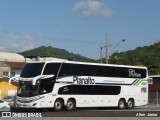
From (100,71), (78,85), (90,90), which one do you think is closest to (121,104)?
(100,71)

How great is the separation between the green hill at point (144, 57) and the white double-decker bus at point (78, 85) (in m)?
68.0

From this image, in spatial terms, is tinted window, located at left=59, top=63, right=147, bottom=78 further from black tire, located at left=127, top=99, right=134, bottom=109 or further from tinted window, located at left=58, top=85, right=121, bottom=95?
black tire, located at left=127, top=99, right=134, bottom=109

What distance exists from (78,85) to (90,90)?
1906 mm

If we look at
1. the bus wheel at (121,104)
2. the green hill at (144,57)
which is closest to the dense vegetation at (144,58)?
the green hill at (144,57)

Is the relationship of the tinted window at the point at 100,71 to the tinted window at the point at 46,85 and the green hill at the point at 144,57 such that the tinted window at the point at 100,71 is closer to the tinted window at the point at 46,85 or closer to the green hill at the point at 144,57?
the tinted window at the point at 46,85

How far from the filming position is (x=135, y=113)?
23484mm

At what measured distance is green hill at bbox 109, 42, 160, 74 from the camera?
112875 millimetres

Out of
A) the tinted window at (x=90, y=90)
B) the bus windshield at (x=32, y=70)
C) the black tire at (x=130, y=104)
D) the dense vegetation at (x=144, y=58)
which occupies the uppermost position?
the dense vegetation at (x=144, y=58)

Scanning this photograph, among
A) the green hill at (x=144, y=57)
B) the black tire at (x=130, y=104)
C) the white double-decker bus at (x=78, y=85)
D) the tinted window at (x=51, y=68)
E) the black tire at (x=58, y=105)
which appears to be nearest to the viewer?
the white double-decker bus at (x=78, y=85)

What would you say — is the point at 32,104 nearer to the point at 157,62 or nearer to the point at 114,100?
the point at 114,100

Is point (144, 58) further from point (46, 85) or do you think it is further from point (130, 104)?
point (46, 85)

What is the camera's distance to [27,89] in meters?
33.4

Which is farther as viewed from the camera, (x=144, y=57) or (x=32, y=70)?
(x=144, y=57)

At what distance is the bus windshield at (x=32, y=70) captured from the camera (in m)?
33.2
